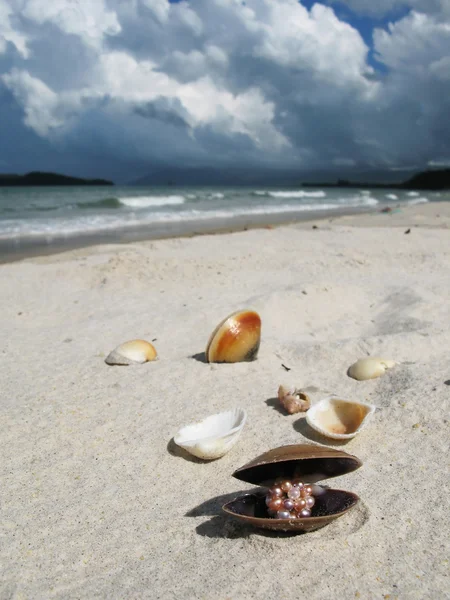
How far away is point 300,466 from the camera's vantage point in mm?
1939

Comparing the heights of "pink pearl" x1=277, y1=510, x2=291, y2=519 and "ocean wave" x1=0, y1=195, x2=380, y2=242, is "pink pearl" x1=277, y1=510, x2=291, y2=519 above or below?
below

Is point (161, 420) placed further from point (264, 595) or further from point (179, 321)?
point (179, 321)

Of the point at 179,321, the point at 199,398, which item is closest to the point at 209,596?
the point at 199,398

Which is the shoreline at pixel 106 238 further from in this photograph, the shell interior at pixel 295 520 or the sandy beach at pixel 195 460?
the shell interior at pixel 295 520

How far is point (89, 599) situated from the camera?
1655 mm

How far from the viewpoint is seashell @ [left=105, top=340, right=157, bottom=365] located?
3623 millimetres

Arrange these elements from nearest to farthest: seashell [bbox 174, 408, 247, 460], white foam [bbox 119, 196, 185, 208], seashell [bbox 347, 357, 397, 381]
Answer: seashell [bbox 174, 408, 247, 460], seashell [bbox 347, 357, 397, 381], white foam [bbox 119, 196, 185, 208]

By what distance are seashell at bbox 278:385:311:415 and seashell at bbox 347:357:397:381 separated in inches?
20.7

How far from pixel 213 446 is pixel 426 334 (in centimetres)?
234

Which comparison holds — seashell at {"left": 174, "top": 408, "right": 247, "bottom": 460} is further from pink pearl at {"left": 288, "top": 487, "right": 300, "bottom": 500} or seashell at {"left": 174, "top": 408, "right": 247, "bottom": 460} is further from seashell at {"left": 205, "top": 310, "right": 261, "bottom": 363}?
Result: seashell at {"left": 205, "top": 310, "right": 261, "bottom": 363}

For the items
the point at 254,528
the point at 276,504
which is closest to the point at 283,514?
the point at 276,504

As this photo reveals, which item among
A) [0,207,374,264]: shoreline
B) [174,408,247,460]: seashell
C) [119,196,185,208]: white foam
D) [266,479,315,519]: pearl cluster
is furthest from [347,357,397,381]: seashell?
[119,196,185,208]: white foam

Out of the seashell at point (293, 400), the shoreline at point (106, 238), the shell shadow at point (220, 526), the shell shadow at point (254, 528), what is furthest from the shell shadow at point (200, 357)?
the shoreline at point (106, 238)

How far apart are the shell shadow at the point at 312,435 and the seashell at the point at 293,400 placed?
0.07 m
